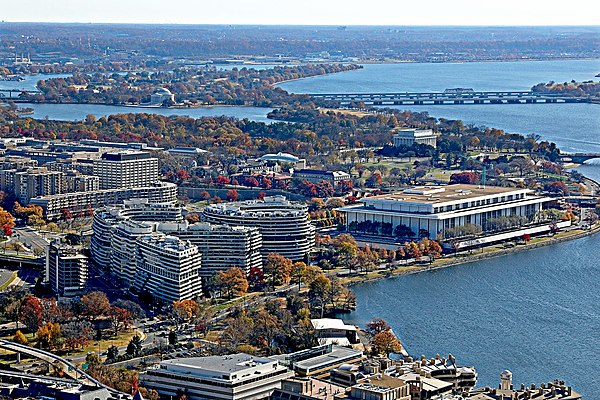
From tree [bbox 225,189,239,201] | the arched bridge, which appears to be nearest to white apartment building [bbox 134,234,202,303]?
tree [bbox 225,189,239,201]

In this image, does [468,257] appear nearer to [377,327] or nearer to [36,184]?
[377,327]

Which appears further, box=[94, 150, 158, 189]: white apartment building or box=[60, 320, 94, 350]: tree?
box=[94, 150, 158, 189]: white apartment building

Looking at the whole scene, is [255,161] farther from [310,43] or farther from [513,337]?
[310,43]

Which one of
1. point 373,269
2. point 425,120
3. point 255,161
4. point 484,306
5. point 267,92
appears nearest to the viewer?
point 484,306

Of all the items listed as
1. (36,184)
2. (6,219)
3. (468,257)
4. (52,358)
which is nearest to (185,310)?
(52,358)

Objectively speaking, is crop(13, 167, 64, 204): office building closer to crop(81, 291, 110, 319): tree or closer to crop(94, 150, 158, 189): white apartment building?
crop(94, 150, 158, 189): white apartment building

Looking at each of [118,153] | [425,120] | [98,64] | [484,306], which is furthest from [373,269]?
[98,64]
